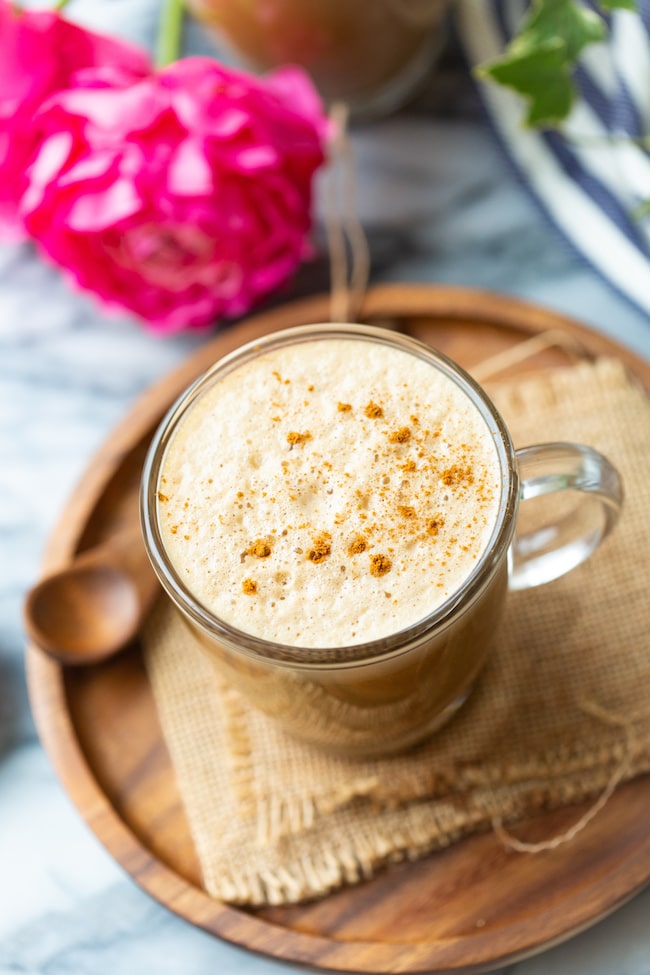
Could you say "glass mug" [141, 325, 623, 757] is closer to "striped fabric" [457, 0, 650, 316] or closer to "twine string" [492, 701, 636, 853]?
"twine string" [492, 701, 636, 853]

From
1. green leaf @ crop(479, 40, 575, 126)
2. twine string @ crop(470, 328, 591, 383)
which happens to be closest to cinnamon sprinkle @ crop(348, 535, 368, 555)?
twine string @ crop(470, 328, 591, 383)

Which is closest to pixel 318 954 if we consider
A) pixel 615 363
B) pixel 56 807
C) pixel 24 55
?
pixel 56 807

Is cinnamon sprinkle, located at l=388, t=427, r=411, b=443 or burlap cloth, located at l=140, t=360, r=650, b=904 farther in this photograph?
burlap cloth, located at l=140, t=360, r=650, b=904

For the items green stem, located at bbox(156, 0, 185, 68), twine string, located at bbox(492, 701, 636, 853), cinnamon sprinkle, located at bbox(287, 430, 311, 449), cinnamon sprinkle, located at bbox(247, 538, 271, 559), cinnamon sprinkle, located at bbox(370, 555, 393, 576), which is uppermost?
green stem, located at bbox(156, 0, 185, 68)

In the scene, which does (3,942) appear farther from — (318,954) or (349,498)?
(349,498)

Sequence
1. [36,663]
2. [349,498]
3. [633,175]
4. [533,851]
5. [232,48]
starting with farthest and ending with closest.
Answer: [232,48]
[633,175]
[36,663]
[533,851]
[349,498]

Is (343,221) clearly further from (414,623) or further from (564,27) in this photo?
(414,623)

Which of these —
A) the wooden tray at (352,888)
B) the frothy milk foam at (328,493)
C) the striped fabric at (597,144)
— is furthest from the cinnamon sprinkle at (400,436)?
the striped fabric at (597,144)
